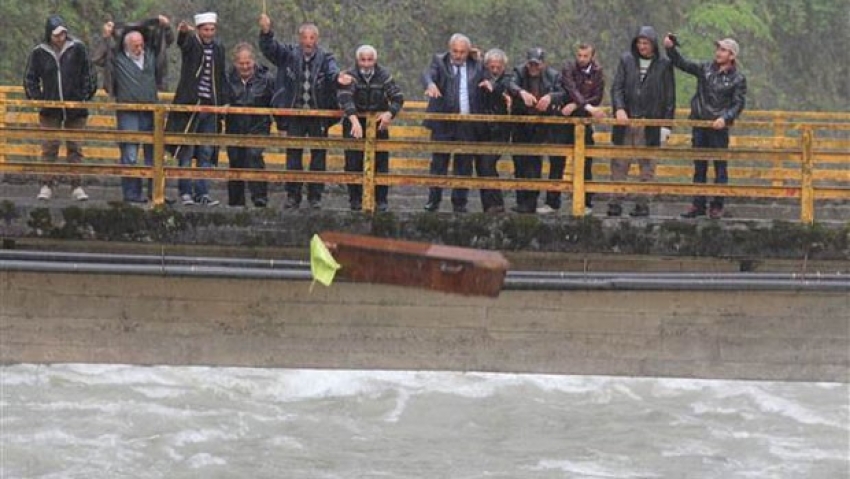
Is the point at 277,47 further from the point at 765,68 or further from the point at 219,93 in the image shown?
the point at 765,68

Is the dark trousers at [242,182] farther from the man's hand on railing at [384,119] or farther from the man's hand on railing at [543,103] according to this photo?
the man's hand on railing at [543,103]

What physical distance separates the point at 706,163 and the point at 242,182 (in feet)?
12.2

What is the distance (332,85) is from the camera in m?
13.9

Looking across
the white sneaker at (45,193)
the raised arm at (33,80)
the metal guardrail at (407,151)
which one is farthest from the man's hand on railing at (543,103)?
the raised arm at (33,80)

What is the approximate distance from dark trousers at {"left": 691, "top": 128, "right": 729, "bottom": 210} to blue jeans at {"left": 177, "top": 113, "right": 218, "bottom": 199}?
3.86 metres

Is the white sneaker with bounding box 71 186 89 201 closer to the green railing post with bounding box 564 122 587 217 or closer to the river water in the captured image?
the river water

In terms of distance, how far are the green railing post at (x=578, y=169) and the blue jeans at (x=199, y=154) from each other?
286 centimetres

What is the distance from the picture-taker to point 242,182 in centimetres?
1400

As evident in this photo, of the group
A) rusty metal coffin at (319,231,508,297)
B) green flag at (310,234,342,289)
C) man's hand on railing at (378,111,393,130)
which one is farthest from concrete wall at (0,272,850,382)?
rusty metal coffin at (319,231,508,297)

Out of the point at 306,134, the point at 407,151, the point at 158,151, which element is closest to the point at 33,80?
the point at 158,151

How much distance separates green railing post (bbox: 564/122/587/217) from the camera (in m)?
13.2

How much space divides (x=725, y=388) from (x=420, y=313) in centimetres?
253

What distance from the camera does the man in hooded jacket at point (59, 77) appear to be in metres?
14.0

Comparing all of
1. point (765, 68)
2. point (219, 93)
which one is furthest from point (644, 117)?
point (765, 68)
